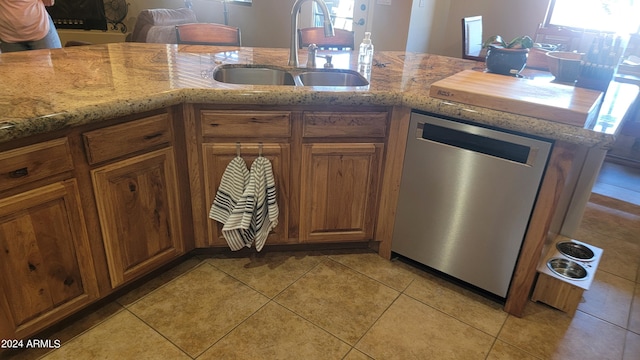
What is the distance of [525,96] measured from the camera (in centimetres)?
165

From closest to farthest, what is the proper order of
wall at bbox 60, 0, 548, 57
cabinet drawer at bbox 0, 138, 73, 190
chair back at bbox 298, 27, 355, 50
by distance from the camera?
cabinet drawer at bbox 0, 138, 73, 190 < chair back at bbox 298, 27, 355, 50 < wall at bbox 60, 0, 548, 57

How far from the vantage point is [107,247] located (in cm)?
169

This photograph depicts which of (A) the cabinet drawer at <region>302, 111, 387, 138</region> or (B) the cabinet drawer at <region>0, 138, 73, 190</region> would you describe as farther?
(A) the cabinet drawer at <region>302, 111, 387, 138</region>

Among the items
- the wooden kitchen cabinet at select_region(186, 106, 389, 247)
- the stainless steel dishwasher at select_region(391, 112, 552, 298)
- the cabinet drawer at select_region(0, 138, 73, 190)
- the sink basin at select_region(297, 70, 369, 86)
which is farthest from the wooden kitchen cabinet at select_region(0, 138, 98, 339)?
the stainless steel dishwasher at select_region(391, 112, 552, 298)

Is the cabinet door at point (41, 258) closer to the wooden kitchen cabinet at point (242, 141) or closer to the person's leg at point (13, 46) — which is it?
the wooden kitchen cabinet at point (242, 141)

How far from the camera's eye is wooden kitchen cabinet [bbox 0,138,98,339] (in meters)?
1.36

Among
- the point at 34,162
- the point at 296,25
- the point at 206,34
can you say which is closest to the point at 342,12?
the point at 206,34

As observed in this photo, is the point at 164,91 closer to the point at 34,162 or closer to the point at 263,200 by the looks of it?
the point at 34,162

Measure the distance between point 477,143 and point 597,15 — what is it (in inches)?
140

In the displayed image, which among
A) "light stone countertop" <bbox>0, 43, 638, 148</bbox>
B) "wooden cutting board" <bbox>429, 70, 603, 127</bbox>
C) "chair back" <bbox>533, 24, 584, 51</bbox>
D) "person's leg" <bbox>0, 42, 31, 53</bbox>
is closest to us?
"light stone countertop" <bbox>0, 43, 638, 148</bbox>

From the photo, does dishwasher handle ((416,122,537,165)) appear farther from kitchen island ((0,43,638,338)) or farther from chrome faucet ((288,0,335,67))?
chrome faucet ((288,0,335,67))

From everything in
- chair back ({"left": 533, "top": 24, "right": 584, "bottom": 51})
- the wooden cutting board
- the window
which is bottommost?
the wooden cutting board

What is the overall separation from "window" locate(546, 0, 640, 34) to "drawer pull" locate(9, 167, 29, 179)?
449 centimetres

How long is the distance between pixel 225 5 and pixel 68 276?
497 cm
